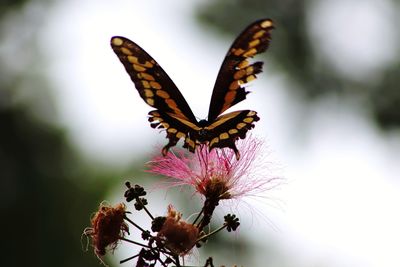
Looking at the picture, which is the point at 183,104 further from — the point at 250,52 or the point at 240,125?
the point at 250,52

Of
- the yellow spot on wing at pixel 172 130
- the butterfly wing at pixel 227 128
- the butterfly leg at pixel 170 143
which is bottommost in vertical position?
the butterfly leg at pixel 170 143

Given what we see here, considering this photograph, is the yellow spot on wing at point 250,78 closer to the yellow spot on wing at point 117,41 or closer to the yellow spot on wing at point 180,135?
the yellow spot on wing at point 180,135

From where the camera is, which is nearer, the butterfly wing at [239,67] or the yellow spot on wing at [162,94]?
the butterfly wing at [239,67]

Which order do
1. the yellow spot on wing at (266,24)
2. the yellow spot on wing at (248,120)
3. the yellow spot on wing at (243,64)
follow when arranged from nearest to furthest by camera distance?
1. the yellow spot on wing at (266,24)
2. the yellow spot on wing at (243,64)
3. the yellow spot on wing at (248,120)

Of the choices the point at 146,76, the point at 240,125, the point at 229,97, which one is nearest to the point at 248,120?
the point at 240,125

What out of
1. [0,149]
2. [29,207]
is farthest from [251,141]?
[0,149]

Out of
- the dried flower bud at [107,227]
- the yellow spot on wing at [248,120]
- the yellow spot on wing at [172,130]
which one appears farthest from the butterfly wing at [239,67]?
the dried flower bud at [107,227]

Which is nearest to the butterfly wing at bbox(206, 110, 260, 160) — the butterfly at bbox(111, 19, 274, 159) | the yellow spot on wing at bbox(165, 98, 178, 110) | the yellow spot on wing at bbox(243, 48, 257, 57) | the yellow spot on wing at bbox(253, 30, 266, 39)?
the butterfly at bbox(111, 19, 274, 159)
